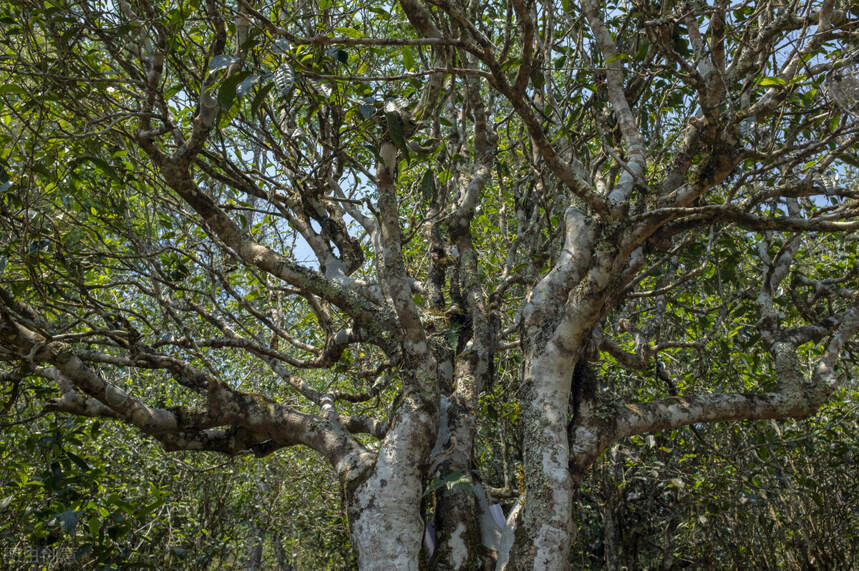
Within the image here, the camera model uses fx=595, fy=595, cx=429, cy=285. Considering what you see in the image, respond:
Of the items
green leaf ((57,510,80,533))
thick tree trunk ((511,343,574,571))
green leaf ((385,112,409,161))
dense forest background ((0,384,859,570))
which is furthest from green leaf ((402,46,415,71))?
green leaf ((57,510,80,533))

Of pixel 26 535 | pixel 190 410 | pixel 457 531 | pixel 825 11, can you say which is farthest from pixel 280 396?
pixel 825 11

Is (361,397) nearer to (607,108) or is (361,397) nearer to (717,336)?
(607,108)

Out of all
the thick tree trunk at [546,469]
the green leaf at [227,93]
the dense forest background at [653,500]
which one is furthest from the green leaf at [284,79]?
the dense forest background at [653,500]

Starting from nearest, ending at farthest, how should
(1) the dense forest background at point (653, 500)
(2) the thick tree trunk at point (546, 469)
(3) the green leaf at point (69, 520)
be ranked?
(2) the thick tree trunk at point (546, 469) < (3) the green leaf at point (69, 520) < (1) the dense forest background at point (653, 500)

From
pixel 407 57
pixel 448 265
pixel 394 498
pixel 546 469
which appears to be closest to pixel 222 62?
pixel 407 57

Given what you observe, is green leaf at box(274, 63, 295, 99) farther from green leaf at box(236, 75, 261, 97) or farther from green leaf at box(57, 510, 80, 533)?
green leaf at box(57, 510, 80, 533)

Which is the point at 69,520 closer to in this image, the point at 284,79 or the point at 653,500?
the point at 284,79

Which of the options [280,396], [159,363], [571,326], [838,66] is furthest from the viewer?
[280,396]

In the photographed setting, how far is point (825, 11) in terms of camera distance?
3.10 meters

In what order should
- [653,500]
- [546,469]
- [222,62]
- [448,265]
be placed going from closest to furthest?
[222,62] → [546,469] → [448,265] → [653,500]

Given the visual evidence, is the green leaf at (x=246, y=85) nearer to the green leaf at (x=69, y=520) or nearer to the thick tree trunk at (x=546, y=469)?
the thick tree trunk at (x=546, y=469)

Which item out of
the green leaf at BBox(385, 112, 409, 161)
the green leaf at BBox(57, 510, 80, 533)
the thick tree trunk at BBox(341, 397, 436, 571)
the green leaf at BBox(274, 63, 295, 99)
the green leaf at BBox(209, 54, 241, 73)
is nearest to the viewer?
the green leaf at BBox(274, 63, 295, 99)

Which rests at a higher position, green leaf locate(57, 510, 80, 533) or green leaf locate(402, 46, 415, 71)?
green leaf locate(402, 46, 415, 71)

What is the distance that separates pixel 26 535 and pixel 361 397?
106 inches
